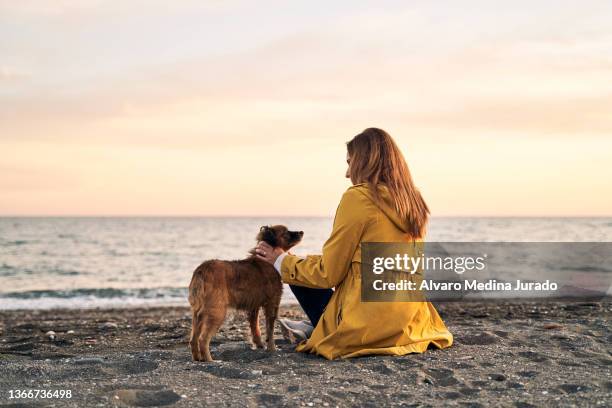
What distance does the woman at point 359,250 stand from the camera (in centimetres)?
491

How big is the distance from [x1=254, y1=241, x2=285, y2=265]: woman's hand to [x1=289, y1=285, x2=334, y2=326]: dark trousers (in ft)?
1.07

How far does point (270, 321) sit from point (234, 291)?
0.61 meters

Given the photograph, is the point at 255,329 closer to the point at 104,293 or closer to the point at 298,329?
the point at 298,329

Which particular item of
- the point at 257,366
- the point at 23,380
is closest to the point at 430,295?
the point at 257,366

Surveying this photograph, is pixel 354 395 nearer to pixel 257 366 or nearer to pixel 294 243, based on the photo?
pixel 257 366

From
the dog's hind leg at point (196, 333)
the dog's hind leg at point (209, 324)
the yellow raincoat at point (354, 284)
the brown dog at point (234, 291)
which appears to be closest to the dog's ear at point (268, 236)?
the brown dog at point (234, 291)

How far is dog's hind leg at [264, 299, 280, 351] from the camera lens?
19.3 feet

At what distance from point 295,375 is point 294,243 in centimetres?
146

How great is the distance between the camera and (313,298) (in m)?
5.56

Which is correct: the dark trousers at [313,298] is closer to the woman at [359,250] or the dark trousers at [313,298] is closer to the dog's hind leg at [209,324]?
the woman at [359,250]

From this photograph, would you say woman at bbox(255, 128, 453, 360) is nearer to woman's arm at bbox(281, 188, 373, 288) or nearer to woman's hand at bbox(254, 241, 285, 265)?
woman's arm at bbox(281, 188, 373, 288)

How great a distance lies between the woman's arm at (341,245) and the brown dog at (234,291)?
2.43 ft

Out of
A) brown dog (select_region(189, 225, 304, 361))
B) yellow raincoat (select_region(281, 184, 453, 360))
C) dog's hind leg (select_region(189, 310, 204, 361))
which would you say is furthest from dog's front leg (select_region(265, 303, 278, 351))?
dog's hind leg (select_region(189, 310, 204, 361))

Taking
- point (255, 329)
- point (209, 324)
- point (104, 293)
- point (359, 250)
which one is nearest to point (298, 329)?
point (255, 329)
